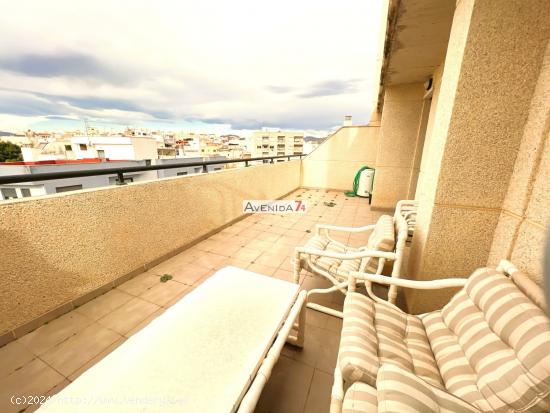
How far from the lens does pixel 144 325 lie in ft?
6.38

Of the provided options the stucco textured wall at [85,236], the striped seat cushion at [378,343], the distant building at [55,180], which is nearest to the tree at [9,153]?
the distant building at [55,180]

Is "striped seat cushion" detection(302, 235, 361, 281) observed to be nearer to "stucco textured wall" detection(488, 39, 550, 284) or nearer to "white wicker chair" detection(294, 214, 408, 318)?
"white wicker chair" detection(294, 214, 408, 318)

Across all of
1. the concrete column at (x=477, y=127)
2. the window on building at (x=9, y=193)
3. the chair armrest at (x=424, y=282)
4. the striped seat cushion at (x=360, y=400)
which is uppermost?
the concrete column at (x=477, y=127)

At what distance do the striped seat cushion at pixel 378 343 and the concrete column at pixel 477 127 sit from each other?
1.80 feet

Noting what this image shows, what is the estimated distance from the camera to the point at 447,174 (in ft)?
5.00

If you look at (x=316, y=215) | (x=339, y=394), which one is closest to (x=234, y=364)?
(x=339, y=394)

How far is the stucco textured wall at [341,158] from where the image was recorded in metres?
7.21

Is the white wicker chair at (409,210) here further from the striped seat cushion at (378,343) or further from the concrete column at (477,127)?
the striped seat cushion at (378,343)

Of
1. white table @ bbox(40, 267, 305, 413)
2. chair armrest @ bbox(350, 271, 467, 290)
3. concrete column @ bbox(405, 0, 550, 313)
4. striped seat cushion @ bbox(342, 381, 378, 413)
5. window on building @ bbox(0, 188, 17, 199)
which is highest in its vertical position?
concrete column @ bbox(405, 0, 550, 313)

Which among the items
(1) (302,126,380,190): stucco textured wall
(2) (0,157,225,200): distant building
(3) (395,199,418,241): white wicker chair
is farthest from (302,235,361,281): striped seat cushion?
(1) (302,126,380,190): stucco textured wall

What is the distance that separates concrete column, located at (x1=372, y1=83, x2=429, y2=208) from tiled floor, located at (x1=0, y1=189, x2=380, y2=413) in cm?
326

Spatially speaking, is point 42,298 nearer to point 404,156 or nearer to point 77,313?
point 77,313

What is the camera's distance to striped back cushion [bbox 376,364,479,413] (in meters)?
0.77

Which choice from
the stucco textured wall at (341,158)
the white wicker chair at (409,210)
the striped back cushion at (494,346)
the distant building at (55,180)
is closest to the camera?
the striped back cushion at (494,346)
